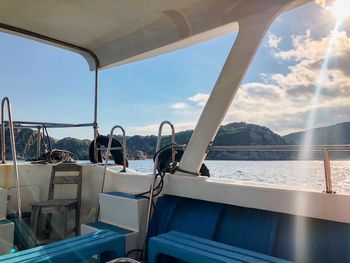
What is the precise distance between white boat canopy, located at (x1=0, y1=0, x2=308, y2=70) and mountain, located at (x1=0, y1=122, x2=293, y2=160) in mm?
1001

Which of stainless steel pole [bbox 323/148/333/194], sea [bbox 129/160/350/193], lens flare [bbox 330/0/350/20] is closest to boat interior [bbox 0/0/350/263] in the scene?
stainless steel pole [bbox 323/148/333/194]

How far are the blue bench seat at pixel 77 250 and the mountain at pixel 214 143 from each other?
45.7 inches

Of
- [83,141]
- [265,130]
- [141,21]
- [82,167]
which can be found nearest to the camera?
[265,130]

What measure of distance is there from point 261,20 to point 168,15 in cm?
99

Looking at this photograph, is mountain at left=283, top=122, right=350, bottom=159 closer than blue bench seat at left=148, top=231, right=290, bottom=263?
No

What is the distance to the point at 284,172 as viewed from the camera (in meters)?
2.44

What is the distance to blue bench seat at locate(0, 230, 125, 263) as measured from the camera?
5.07 feet

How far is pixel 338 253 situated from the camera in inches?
64.1

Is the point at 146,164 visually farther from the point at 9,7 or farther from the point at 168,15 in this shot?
the point at 9,7

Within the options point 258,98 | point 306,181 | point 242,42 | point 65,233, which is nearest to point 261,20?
point 242,42

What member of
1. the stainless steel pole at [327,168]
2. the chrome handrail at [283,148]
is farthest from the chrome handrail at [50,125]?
the stainless steel pole at [327,168]

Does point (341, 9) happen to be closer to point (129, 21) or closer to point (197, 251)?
point (129, 21)

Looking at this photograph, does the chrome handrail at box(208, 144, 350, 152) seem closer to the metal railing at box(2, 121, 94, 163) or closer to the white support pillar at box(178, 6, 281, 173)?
the white support pillar at box(178, 6, 281, 173)

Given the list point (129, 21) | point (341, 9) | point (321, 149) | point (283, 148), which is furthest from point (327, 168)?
point (129, 21)
